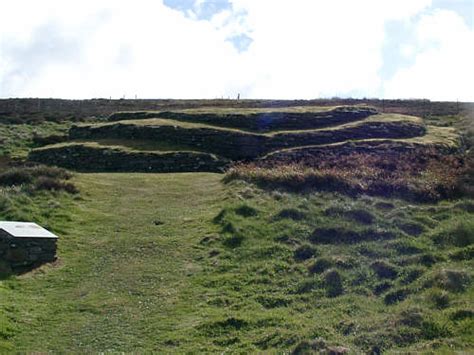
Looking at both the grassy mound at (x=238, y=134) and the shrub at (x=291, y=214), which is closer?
the shrub at (x=291, y=214)

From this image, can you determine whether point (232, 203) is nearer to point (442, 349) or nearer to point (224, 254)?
point (224, 254)

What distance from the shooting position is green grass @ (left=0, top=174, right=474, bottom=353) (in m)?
11.0

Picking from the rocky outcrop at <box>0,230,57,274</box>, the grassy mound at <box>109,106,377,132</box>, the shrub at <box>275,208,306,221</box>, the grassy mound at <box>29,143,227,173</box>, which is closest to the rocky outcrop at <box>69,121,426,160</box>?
the grassy mound at <box>29,143,227,173</box>

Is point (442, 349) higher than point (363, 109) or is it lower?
lower

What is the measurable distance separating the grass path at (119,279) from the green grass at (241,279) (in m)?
0.05

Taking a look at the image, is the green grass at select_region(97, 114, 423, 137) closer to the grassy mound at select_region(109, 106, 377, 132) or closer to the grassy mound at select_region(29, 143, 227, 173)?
the grassy mound at select_region(109, 106, 377, 132)

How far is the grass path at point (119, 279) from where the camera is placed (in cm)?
1170

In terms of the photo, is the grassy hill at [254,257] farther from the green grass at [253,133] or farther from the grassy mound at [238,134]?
the green grass at [253,133]

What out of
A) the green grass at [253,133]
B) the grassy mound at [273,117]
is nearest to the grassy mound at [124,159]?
the green grass at [253,133]

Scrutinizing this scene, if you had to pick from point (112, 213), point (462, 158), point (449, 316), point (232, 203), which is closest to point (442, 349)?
point (449, 316)

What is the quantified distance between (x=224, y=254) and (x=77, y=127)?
27.6 m

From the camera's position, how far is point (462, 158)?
27.7 m

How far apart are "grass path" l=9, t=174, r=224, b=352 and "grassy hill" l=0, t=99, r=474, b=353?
56mm

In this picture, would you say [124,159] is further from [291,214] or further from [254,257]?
[254,257]
